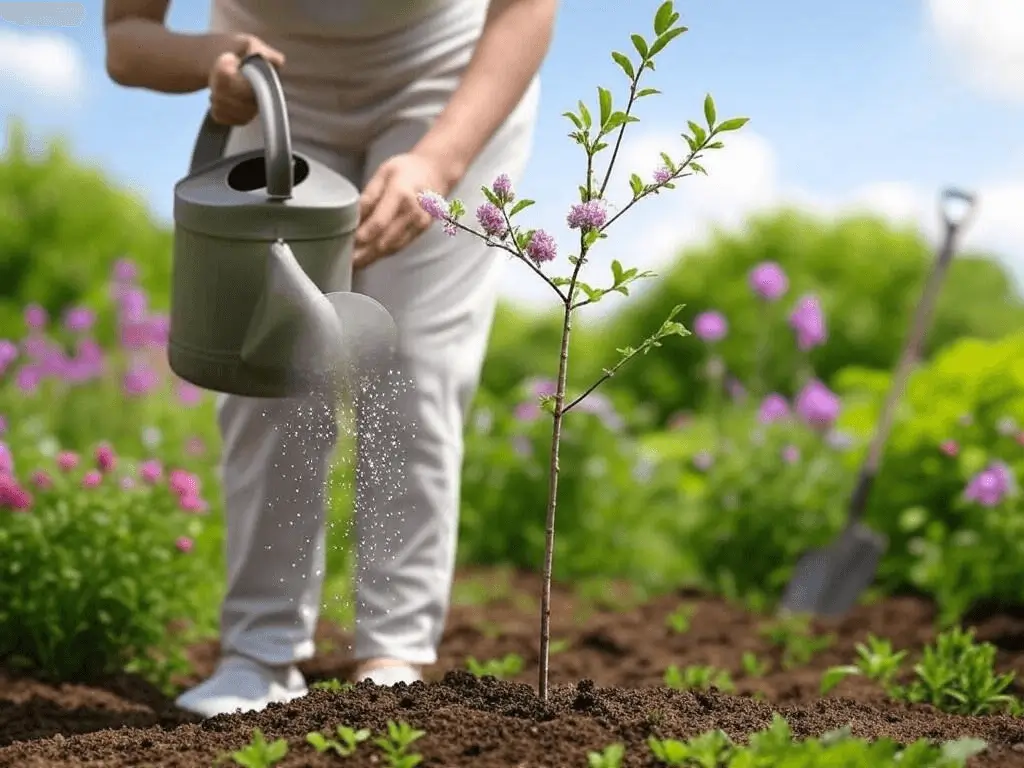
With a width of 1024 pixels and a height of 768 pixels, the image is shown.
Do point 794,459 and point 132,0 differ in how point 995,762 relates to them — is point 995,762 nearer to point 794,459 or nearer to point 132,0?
point 132,0

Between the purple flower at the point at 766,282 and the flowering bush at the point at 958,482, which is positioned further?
the purple flower at the point at 766,282

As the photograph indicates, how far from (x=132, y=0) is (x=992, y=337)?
688cm

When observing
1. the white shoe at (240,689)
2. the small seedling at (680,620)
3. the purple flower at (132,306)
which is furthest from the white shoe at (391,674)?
the purple flower at (132,306)

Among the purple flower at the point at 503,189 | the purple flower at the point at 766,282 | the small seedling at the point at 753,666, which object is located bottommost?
the small seedling at the point at 753,666

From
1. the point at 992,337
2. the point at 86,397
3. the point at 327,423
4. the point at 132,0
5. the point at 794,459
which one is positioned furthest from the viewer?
the point at 992,337

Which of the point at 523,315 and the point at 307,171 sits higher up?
the point at 307,171

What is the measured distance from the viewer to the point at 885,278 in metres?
8.87

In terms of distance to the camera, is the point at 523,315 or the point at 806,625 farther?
the point at 523,315

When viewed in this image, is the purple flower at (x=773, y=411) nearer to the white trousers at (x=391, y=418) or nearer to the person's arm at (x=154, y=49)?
the white trousers at (x=391, y=418)

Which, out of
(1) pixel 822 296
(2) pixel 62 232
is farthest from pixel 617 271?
(2) pixel 62 232

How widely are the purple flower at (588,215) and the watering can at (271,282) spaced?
0.39 m

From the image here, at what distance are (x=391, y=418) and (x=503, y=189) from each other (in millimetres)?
890

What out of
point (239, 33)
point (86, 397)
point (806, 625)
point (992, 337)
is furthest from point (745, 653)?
point (992, 337)

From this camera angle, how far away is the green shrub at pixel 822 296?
8.34 meters
